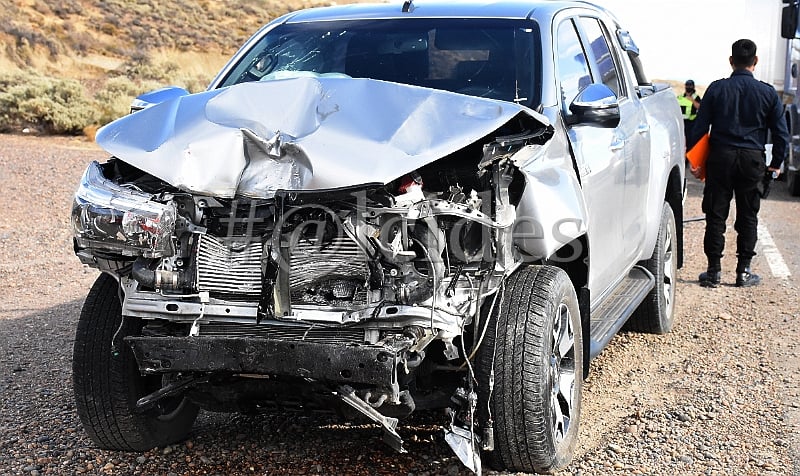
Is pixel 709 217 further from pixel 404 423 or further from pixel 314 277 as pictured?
pixel 314 277

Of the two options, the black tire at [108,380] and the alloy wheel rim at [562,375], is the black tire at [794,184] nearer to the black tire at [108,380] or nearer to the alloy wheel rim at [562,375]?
the alloy wheel rim at [562,375]

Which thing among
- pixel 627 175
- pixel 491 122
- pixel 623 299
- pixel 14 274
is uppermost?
pixel 491 122

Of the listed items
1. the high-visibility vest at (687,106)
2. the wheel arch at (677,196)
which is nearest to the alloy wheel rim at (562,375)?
the wheel arch at (677,196)

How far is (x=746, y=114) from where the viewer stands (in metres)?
8.53

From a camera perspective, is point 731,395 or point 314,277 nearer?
point 314,277

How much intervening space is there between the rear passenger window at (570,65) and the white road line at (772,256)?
442 cm

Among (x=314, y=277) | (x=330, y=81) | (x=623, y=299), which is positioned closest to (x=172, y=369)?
(x=314, y=277)

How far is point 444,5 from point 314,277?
7.45 ft

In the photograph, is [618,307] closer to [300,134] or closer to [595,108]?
[595,108]

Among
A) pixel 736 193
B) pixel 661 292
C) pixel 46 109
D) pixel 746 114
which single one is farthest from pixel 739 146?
pixel 46 109

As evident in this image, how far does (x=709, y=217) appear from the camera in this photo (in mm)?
8812

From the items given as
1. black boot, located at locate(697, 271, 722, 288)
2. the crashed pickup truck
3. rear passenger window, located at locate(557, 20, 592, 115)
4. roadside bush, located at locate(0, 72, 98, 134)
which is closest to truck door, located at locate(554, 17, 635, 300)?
rear passenger window, located at locate(557, 20, 592, 115)

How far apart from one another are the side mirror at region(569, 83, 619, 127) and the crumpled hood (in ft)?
2.32

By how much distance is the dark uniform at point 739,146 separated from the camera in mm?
8523
